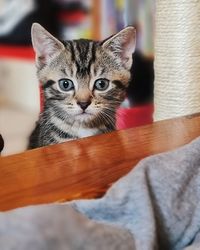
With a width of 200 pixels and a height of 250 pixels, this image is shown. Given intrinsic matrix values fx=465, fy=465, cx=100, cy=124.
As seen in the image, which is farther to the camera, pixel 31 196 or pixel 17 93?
pixel 17 93

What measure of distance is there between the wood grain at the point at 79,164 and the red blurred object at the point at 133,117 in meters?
0.22

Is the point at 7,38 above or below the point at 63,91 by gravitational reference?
below

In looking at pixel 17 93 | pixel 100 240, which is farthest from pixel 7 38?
pixel 100 240

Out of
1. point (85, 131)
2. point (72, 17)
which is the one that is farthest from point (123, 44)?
point (72, 17)

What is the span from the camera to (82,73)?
994 millimetres

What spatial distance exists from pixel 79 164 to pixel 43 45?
0.37m

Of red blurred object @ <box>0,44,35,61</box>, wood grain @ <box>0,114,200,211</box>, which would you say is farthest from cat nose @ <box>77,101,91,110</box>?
red blurred object @ <box>0,44,35,61</box>

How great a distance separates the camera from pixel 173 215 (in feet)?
2.15

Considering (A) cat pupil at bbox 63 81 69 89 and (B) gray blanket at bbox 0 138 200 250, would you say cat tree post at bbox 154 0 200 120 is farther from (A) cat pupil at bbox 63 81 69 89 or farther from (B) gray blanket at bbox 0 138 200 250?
(B) gray blanket at bbox 0 138 200 250

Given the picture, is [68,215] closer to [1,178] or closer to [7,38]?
[1,178]

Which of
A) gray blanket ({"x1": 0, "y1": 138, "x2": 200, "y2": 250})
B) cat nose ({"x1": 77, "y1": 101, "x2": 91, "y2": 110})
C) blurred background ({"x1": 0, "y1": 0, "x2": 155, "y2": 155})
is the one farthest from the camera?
blurred background ({"x1": 0, "y1": 0, "x2": 155, "y2": 155})

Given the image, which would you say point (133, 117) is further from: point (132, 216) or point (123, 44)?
point (132, 216)

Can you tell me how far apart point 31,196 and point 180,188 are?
0.71 feet

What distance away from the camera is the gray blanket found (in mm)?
533
